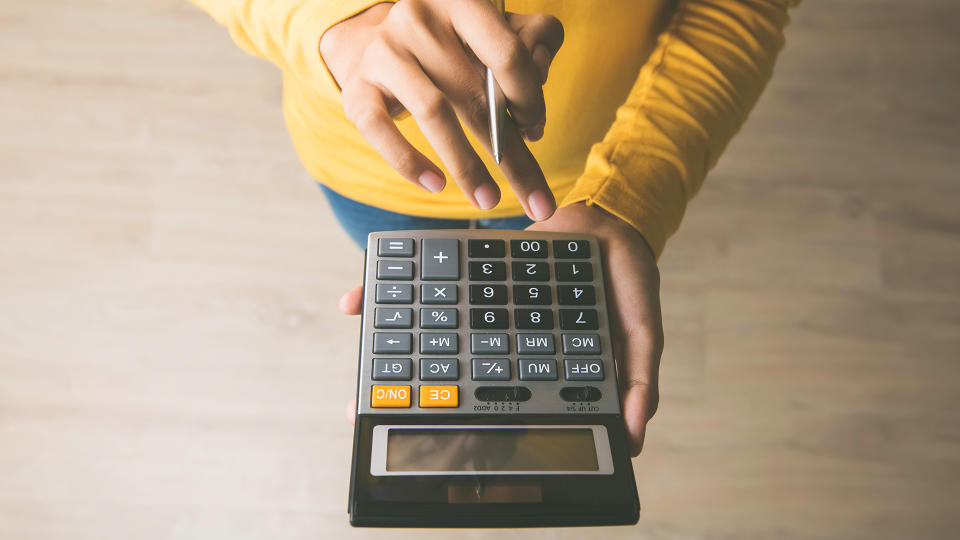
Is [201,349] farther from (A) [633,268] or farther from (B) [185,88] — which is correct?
(A) [633,268]

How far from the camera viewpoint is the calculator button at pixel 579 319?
44 cm

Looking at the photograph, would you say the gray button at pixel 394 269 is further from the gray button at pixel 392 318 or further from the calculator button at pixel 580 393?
the calculator button at pixel 580 393

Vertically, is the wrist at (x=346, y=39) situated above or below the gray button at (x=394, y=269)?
above

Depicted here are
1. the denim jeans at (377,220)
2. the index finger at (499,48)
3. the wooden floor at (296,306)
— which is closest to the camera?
the index finger at (499,48)

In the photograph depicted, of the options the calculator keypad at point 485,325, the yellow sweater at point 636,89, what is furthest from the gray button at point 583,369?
the yellow sweater at point 636,89

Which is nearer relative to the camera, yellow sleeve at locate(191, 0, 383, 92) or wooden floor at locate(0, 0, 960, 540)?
yellow sleeve at locate(191, 0, 383, 92)

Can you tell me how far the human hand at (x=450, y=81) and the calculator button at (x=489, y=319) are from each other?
0.09m

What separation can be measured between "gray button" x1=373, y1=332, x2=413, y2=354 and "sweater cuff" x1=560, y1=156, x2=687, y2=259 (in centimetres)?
15

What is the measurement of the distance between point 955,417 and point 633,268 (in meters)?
0.80

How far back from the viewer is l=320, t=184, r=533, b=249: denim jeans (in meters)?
0.59

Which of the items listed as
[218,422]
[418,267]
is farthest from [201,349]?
[418,267]

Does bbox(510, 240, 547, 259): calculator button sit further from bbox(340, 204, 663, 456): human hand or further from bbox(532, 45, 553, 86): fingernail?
bbox(532, 45, 553, 86): fingernail

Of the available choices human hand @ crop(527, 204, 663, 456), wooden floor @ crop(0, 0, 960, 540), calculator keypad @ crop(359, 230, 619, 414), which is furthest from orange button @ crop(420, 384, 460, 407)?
wooden floor @ crop(0, 0, 960, 540)

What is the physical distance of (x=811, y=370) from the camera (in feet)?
3.24
